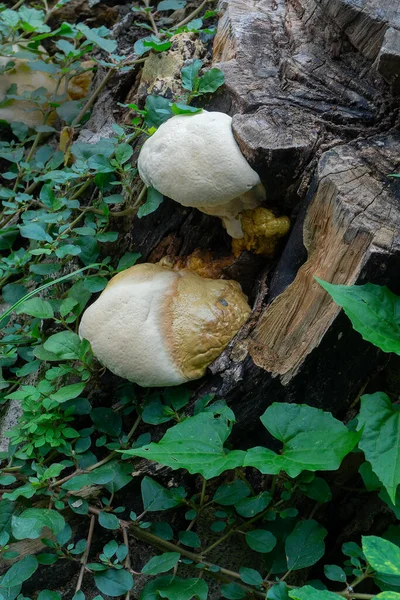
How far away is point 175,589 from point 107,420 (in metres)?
0.63

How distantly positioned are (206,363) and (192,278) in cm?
32

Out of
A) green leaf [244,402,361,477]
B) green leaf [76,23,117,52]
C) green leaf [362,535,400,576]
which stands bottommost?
green leaf [244,402,361,477]

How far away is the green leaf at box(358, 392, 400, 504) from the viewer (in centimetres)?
157

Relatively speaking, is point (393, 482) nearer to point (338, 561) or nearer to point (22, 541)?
point (338, 561)

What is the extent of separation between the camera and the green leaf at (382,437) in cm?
157

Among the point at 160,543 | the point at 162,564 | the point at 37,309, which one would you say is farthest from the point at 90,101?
the point at 162,564

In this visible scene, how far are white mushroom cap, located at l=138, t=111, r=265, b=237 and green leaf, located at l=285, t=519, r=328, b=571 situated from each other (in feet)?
3.60

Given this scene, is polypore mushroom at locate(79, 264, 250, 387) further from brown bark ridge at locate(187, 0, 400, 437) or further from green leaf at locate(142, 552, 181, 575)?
green leaf at locate(142, 552, 181, 575)

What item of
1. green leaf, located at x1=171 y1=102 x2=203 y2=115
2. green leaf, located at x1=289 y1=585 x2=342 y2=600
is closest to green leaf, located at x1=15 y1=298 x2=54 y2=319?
green leaf, located at x1=171 y1=102 x2=203 y2=115

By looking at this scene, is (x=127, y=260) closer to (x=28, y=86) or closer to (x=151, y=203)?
(x=151, y=203)

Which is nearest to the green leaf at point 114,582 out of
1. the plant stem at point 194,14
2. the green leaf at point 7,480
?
the green leaf at point 7,480

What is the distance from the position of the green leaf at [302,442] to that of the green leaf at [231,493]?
1.09ft

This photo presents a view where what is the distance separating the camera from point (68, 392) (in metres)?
2.14

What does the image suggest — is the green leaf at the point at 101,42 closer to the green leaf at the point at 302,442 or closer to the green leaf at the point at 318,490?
the green leaf at the point at 302,442
